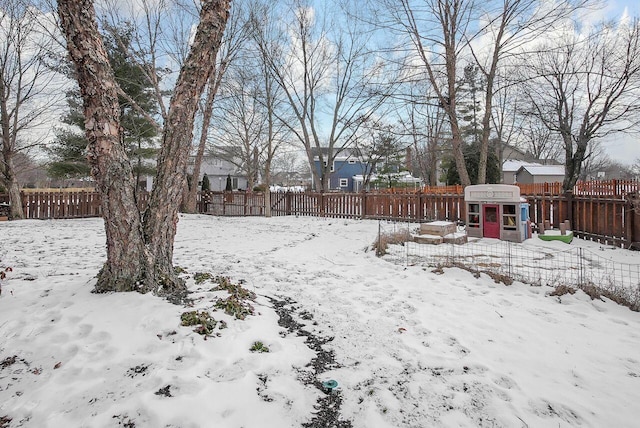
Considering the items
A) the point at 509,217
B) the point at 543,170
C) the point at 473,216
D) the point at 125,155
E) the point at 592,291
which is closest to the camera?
the point at 125,155

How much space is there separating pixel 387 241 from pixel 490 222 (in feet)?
9.21

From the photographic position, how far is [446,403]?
6.72 ft

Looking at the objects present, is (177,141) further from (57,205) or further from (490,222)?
(57,205)

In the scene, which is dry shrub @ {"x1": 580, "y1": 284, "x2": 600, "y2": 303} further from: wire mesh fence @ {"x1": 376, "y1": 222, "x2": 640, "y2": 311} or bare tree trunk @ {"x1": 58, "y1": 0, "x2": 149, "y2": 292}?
bare tree trunk @ {"x1": 58, "y1": 0, "x2": 149, "y2": 292}

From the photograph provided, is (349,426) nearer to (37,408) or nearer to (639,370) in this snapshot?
(37,408)

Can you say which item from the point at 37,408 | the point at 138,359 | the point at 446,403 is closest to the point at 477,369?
the point at 446,403

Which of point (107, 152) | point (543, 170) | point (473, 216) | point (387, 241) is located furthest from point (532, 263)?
point (543, 170)

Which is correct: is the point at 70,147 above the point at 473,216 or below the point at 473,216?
above

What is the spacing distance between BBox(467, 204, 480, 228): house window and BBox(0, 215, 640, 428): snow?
14.3 ft

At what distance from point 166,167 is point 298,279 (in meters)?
2.27

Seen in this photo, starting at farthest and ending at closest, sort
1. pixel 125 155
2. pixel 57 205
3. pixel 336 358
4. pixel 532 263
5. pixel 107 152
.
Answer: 1. pixel 57 205
2. pixel 532 263
3. pixel 125 155
4. pixel 107 152
5. pixel 336 358

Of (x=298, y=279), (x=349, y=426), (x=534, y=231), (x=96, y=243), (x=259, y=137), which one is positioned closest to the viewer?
(x=349, y=426)

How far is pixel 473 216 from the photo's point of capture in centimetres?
850

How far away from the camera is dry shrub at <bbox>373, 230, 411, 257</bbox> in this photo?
6520 millimetres
